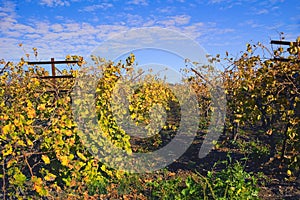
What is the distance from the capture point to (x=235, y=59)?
23.2 feet

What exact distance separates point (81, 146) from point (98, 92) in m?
0.82

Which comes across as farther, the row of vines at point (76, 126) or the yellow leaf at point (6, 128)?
the row of vines at point (76, 126)

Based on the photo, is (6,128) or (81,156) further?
(81,156)

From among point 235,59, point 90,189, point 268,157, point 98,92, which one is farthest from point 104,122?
point 235,59

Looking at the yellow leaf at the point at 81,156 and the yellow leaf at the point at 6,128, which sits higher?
the yellow leaf at the point at 6,128

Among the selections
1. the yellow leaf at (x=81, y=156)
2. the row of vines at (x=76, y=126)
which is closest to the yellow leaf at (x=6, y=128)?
the row of vines at (x=76, y=126)

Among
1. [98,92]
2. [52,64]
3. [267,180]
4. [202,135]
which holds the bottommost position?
[267,180]

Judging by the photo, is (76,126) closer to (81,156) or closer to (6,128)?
(81,156)

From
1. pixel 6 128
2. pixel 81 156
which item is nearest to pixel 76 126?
pixel 81 156

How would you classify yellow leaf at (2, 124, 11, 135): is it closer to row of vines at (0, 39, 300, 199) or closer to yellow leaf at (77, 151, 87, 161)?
row of vines at (0, 39, 300, 199)

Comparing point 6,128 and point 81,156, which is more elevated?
point 6,128

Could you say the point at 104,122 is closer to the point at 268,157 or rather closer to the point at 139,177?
the point at 139,177

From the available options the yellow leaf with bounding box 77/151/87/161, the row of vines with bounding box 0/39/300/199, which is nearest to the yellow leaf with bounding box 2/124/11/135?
the row of vines with bounding box 0/39/300/199

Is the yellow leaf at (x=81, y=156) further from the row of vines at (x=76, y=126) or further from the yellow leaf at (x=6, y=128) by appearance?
the yellow leaf at (x=6, y=128)
